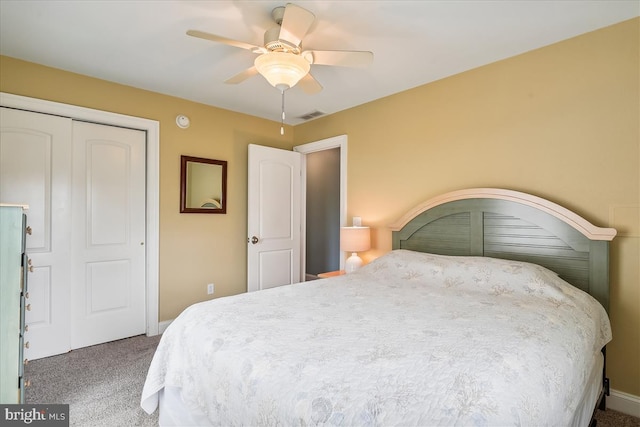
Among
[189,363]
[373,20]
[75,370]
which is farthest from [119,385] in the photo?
[373,20]

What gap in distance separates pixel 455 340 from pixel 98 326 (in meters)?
3.13

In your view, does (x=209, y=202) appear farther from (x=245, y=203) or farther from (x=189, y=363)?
(x=189, y=363)

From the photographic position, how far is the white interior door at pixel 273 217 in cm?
375

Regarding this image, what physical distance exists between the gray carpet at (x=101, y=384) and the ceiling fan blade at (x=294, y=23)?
7.52 ft

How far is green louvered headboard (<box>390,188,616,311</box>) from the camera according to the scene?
2.04 meters

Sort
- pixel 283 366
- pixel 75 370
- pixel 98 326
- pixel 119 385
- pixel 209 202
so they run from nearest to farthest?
pixel 283 366 < pixel 119 385 < pixel 75 370 < pixel 98 326 < pixel 209 202

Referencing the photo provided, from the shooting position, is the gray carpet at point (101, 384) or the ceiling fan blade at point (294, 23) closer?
the ceiling fan blade at point (294, 23)

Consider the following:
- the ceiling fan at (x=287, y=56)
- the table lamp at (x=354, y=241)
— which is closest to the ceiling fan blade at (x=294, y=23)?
the ceiling fan at (x=287, y=56)

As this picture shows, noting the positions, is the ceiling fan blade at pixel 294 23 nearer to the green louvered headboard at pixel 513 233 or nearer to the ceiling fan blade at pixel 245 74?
the ceiling fan blade at pixel 245 74

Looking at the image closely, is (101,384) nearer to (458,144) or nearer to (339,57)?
(339,57)

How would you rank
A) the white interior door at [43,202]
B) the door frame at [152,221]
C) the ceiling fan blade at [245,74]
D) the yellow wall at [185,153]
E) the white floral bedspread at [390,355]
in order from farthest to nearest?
the door frame at [152,221]
the yellow wall at [185,153]
the white interior door at [43,202]
the ceiling fan blade at [245,74]
the white floral bedspread at [390,355]

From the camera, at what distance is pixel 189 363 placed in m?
1.44

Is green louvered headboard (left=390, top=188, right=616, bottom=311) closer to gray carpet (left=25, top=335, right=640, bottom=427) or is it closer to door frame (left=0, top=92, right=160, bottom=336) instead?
gray carpet (left=25, top=335, right=640, bottom=427)

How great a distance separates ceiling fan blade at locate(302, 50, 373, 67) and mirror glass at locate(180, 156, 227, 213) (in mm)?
2015
